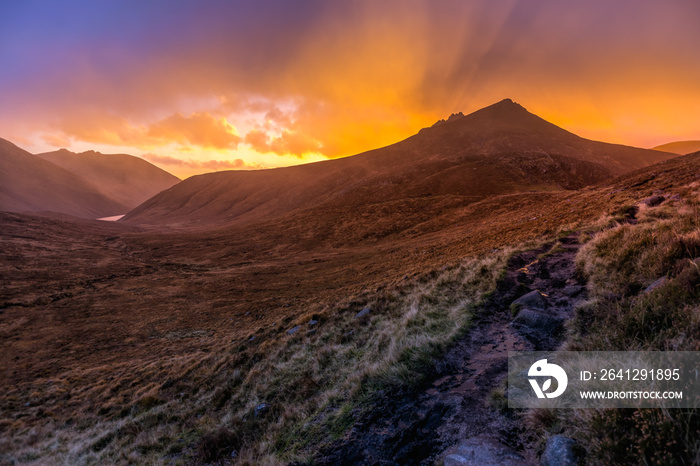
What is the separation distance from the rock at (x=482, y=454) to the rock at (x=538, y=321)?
3.11 metres

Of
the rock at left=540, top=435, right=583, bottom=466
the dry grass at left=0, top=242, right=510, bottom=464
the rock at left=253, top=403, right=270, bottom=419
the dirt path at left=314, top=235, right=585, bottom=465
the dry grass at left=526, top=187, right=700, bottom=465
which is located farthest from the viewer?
the rock at left=253, top=403, right=270, bottom=419

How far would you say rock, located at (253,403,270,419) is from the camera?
6617mm

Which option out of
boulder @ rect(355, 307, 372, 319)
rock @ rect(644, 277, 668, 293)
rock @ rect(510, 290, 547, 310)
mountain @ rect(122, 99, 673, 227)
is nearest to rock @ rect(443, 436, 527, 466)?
rock @ rect(644, 277, 668, 293)

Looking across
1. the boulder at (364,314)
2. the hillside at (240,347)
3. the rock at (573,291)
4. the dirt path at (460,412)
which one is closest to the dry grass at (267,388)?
the hillside at (240,347)

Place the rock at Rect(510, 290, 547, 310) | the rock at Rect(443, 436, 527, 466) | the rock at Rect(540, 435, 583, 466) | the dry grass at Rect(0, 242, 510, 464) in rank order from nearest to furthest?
the rock at Rect(540, 435, 583, 466)
the rock at Rect(443, 436, 527, 466)
the dry grass at Rect(0, 242, 510, 464)
the rock at Rect(510, 290, 547, 310)

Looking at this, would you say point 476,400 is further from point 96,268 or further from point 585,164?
point 585,164

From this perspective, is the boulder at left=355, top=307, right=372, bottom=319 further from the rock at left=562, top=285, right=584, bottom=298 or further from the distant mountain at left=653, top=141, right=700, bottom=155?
the distant mountain at left=653, top=141, right=700, bottom=155

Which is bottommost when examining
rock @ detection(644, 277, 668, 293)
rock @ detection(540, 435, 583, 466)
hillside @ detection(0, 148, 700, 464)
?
hillside @ detection(0, 148, 700, 464)

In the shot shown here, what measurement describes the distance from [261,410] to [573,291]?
802 centimetres

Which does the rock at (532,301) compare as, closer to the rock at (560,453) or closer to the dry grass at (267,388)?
the dry grass at (267,388)

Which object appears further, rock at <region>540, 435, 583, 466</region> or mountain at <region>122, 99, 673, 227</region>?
mountain at <region>122, 99, 673, 227</region>

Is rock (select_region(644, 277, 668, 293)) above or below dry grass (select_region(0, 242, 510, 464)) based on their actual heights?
above

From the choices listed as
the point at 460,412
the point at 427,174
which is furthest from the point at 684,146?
the point at 460,412

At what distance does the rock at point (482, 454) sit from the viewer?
304 cm
